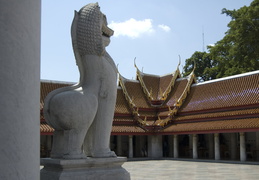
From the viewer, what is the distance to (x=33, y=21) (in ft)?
7.97

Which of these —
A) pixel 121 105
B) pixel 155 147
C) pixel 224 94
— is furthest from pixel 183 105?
pixel 121 105

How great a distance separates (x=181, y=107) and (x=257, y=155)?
251 inches

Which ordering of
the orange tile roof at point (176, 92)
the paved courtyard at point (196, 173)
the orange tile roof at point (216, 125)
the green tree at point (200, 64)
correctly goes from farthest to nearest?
the green tree at point (200, 64) → the orange tile roof at point (176, 92) → the orange tile roof at point (216, 125) → the paved courtyard at point (196, 173)

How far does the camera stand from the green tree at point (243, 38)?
28.0m

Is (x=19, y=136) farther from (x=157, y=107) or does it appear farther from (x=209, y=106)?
(x=157, y=107)

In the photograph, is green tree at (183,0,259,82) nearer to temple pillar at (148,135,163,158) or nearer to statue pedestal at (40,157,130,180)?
Answer: temple pillar at (148,135,163,158)

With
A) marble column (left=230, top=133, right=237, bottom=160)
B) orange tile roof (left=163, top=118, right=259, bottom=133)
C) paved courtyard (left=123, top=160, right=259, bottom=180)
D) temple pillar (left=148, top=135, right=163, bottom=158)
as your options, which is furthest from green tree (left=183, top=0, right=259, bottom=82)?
paved courtyard (left=123, top=160, right=259, bottom=180)

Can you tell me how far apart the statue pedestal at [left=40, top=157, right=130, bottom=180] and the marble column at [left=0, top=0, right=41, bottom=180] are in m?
3.04

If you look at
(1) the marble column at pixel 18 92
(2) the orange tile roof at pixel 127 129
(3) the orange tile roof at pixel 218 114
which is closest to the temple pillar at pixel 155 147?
(2) the orange tile roof at pixel 127 129

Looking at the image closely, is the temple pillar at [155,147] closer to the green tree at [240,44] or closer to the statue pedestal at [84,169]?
the green tree at [240,44]

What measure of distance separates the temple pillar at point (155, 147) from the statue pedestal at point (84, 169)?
65.0ft

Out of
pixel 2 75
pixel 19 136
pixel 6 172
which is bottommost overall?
pixel 6 172

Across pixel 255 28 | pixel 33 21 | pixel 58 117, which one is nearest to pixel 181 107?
pixel 255 28

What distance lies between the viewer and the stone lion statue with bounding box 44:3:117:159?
5547mm
